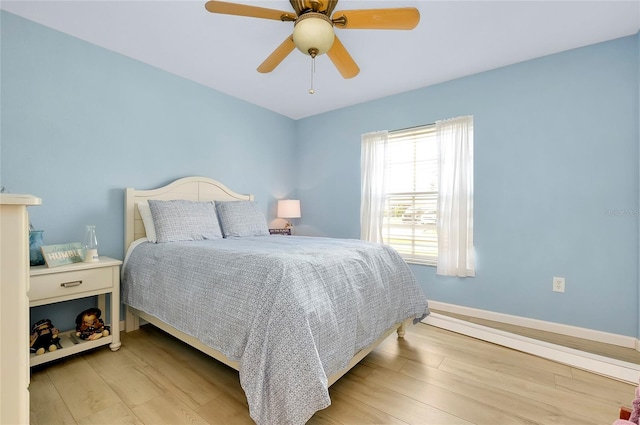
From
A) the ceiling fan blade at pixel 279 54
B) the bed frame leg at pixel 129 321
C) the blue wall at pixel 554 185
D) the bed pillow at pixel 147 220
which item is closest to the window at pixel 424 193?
the blue wall at pixel 554 185

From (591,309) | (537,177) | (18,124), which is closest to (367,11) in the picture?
(537,177)

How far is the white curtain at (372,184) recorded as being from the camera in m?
3.46

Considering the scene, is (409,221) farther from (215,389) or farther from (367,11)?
(215,389)

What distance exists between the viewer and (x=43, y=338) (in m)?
1.88

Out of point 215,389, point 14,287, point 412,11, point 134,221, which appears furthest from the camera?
point 134,221

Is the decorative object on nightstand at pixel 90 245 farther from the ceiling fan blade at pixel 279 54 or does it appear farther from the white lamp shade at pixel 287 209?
the white lamp shade at pixel 287 209

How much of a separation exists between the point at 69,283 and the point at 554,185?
3.81 m

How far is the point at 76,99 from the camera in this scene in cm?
227

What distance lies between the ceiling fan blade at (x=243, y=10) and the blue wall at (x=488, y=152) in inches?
59.6

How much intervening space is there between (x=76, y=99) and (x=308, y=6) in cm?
201

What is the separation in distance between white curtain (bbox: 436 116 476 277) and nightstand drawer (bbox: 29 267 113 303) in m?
2.97

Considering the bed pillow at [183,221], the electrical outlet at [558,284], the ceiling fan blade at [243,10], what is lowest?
the electrical outlet at [558,284]

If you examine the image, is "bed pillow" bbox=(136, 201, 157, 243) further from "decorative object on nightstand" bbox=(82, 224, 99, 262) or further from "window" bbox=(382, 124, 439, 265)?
"window" bbox=(382, 124, 439, 265)

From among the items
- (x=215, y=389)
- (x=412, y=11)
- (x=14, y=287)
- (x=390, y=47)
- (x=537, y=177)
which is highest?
(x=390, y=47)
